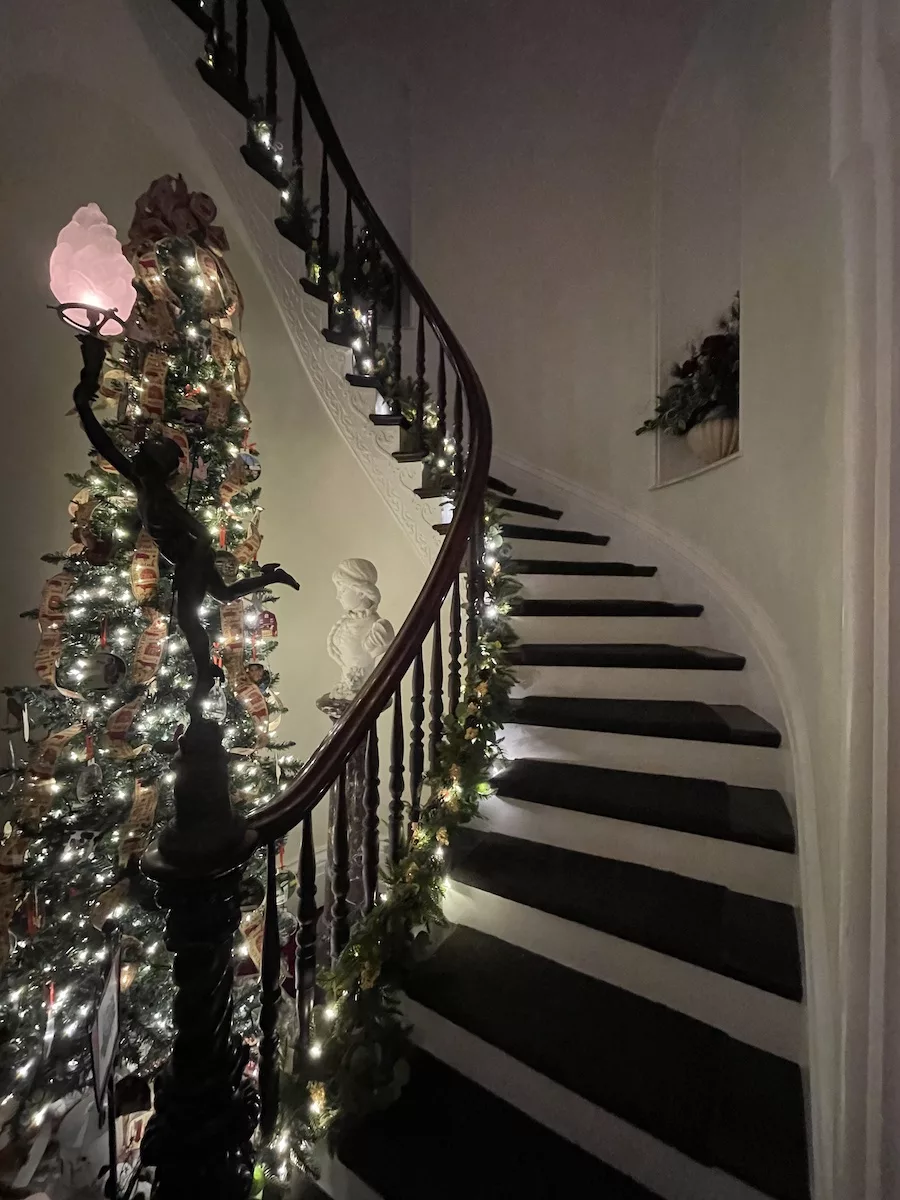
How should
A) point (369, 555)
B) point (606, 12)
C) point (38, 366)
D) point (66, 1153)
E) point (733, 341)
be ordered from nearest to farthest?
point (66, 1153) → point (38, 366) → point (733, 341) → point (606, 12) → point (369, 555)

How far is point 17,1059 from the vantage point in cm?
167

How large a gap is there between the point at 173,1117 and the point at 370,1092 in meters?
0.45

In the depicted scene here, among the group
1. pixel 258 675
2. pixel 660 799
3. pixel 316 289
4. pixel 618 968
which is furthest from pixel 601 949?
pixel 316 289

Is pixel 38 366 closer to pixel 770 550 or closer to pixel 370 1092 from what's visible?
pixel 370 1092

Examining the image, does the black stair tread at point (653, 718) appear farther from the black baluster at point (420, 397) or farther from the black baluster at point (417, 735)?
the black baluster at point (420, 397)

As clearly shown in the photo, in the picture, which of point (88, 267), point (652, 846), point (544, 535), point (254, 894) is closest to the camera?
point (88, 267)

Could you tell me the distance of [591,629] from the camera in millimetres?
2303

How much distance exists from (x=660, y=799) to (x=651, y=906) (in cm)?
30

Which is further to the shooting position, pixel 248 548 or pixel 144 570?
pixel 248 548

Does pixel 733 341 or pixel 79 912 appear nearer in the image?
pixel 79 912

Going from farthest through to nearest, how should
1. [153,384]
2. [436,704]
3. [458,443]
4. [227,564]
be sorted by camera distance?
[458,443]
[227,564]
[153,384]
[436,704]

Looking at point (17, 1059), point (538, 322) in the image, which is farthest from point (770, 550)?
point (17, 1059)

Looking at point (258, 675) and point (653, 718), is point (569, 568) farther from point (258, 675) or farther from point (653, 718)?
point (258, 675)

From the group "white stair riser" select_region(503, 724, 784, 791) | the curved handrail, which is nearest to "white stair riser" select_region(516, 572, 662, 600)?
the curved handrail
